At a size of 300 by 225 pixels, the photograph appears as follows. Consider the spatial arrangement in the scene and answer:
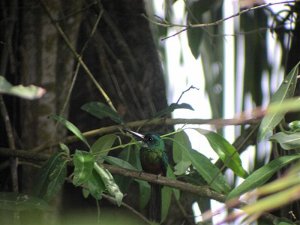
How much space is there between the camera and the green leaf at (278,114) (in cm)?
151

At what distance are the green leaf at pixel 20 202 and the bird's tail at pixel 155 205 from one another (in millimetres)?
805

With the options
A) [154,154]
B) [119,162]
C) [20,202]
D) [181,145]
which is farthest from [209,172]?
[154,154]

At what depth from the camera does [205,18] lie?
8.80 feet

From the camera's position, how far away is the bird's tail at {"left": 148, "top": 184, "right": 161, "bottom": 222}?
2.39 m

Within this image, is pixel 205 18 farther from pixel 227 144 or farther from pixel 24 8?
pixel 227 144

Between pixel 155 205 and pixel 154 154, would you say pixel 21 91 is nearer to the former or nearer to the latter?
pixel 155 205

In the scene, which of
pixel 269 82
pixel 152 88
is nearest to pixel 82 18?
pixel 152 88

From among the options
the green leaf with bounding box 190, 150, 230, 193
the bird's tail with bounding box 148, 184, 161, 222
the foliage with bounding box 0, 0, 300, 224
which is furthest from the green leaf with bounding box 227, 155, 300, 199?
the bird's tail with bounding box 148, 184, 161, 222

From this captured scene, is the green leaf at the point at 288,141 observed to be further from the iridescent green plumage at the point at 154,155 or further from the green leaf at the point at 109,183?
the iridescent green plumage at the point at 154,155

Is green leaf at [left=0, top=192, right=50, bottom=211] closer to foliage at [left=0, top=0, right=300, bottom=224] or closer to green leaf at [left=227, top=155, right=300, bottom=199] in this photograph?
foliage at [left=0, top=0, right=300, bottom=224]

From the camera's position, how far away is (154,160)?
107 inches

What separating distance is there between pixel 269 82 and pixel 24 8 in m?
1.15

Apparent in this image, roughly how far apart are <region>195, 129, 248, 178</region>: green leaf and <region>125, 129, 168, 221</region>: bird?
1.36ft

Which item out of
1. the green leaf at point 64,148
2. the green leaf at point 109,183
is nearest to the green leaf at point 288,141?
the green leaf at point 109,183
